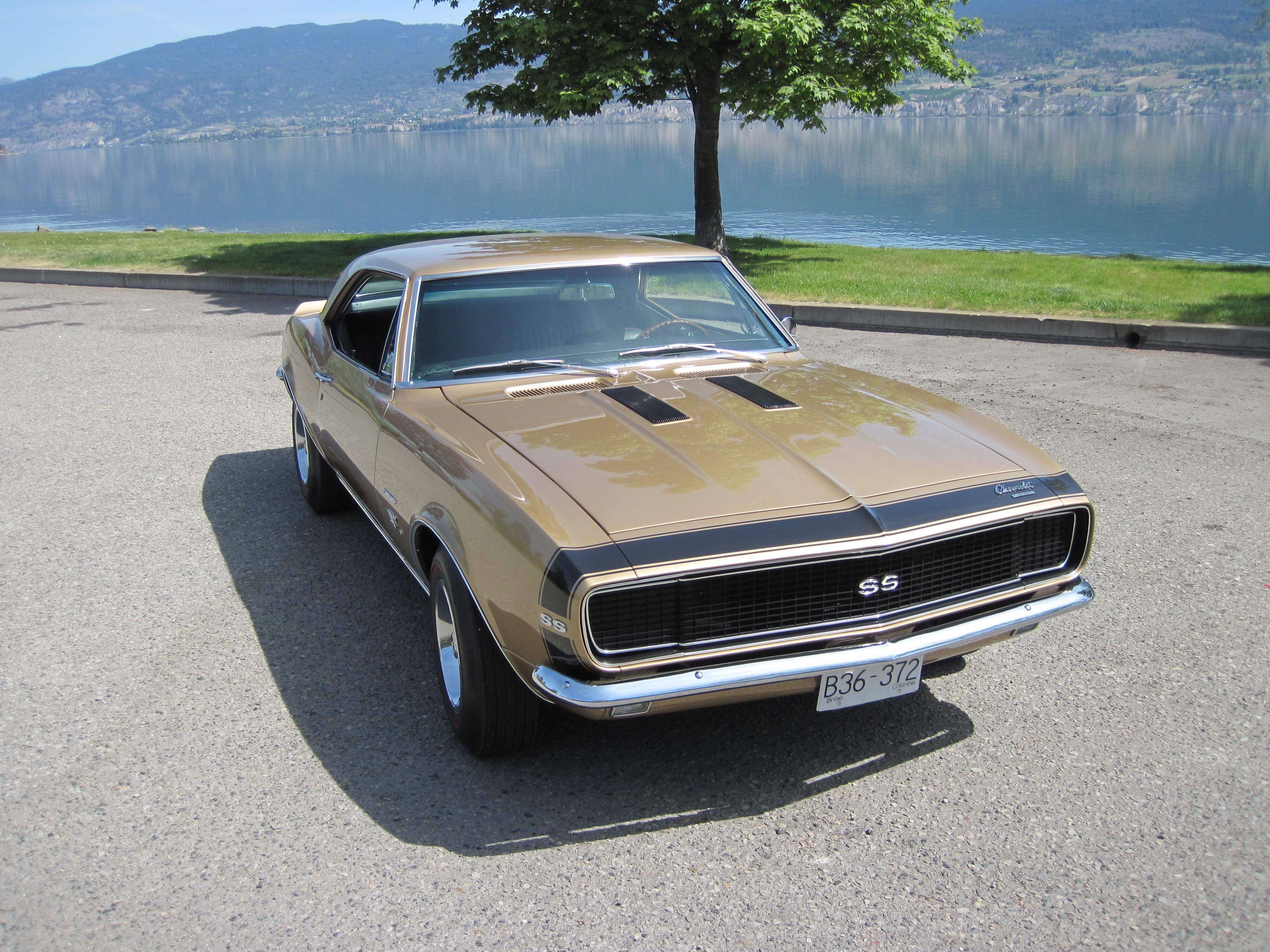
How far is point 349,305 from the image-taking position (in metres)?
5.34

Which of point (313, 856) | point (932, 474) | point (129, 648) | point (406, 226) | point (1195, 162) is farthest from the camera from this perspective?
point (1195, 162)

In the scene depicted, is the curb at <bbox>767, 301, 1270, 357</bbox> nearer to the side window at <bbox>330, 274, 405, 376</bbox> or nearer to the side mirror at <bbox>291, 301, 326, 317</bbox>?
the side mirror at <bbox>291, 301, 326, 317</bbox>

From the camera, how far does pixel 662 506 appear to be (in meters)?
3.01

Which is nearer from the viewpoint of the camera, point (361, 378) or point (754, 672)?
point (754, 672)

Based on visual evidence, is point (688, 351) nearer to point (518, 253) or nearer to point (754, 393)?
point (754, 393)

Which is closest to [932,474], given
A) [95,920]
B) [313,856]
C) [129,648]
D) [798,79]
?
[313,856]

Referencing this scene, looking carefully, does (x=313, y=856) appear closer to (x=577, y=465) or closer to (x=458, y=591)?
(x=458, y=591)

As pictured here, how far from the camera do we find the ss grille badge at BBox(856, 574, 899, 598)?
119 inches

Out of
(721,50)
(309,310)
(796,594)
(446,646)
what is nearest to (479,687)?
(446,646)

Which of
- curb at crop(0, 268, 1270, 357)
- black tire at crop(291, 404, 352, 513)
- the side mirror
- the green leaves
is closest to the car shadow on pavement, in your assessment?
black tire at crop(291, 404, 352, 513)

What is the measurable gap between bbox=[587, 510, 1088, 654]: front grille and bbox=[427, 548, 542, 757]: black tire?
513mm

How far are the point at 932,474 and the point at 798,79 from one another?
42.5ft

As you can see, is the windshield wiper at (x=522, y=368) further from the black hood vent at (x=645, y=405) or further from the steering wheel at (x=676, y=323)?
the steering wheel at (x=676, y=323)

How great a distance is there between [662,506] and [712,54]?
14.8 metres
